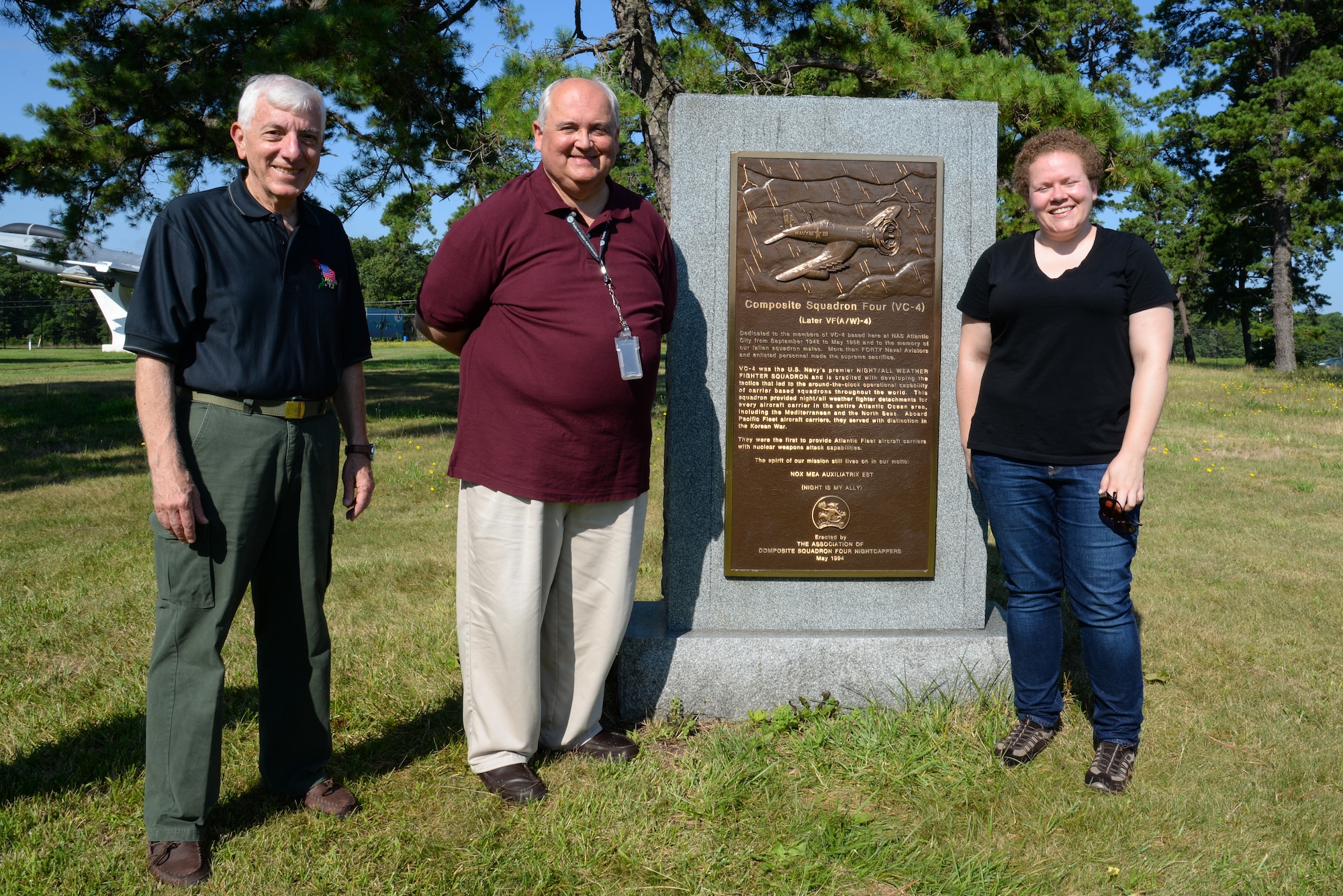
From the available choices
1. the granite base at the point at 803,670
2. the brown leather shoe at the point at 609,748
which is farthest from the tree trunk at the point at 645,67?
the brown leather shoe at the point at 609,748

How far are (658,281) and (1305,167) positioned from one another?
916 inches

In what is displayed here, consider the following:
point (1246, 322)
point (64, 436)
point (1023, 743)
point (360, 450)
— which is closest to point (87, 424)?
point (64, 436)

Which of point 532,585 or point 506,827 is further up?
point 532,585

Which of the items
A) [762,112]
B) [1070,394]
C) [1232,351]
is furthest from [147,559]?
[1232,351]

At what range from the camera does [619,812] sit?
9.33 feet

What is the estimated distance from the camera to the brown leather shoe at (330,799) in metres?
2.82

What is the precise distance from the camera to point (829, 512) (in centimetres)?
359

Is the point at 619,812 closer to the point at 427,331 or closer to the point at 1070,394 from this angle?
the point at 427,331

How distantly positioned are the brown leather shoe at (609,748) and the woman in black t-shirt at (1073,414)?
124cm

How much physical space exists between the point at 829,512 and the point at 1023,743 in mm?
1031

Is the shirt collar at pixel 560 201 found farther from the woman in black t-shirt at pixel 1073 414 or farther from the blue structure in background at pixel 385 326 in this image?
the blue structure in background at pixel 385 326

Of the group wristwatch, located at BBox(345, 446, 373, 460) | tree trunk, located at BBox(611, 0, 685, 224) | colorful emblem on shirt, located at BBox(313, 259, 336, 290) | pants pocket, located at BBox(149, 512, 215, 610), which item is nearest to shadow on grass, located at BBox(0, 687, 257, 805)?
Answer: pants pocket, located at BBox(149, 512, 215, 610)

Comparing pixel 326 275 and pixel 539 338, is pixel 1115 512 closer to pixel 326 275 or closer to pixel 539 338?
pixel 539 338

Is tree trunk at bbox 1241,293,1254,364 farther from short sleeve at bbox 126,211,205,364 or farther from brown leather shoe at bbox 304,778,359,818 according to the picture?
short sleeve at bbox 126,211,205,364
